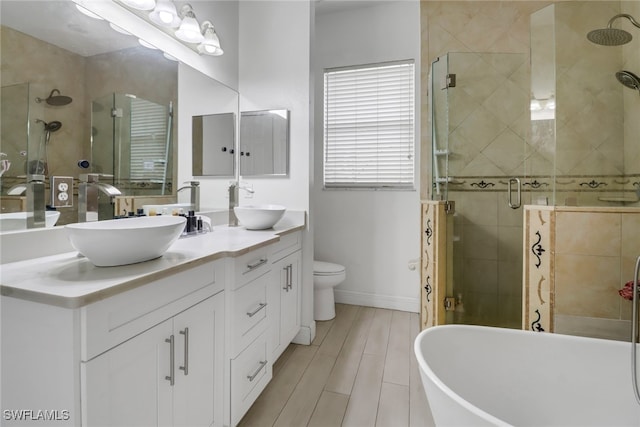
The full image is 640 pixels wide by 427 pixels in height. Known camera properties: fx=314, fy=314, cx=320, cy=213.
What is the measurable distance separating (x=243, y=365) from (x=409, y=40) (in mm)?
2991

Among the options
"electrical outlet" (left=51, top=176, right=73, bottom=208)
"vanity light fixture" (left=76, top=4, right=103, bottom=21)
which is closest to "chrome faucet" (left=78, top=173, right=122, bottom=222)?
"electrical outlet" (left=51, top=176, right=73, bottom=208)

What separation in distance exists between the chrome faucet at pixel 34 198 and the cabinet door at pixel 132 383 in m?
0.69

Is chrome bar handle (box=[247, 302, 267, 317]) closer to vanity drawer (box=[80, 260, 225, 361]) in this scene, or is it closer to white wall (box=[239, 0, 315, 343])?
vanity drawer (box=[80, 260, 225, 361])

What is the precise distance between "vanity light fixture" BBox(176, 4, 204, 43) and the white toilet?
1.87 m

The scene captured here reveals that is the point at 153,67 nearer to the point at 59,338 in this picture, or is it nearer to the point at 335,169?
the point at 59,338

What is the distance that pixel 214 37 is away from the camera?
6.60ft

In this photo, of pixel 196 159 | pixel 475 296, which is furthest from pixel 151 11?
pixel 475 296

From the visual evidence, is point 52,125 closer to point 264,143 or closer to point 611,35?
point 264,143

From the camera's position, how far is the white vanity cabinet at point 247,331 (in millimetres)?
1392

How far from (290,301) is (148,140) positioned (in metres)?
1.31

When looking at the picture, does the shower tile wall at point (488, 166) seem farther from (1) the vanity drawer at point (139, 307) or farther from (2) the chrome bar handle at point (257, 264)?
(1) the vanity drawer at point (139, 307)

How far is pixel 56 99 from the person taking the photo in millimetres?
1271

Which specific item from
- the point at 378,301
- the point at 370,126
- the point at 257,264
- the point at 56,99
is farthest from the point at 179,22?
the point at 378,301

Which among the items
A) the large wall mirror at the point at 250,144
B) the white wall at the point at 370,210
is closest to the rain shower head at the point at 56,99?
the large wall mirror at the point at 250,144
